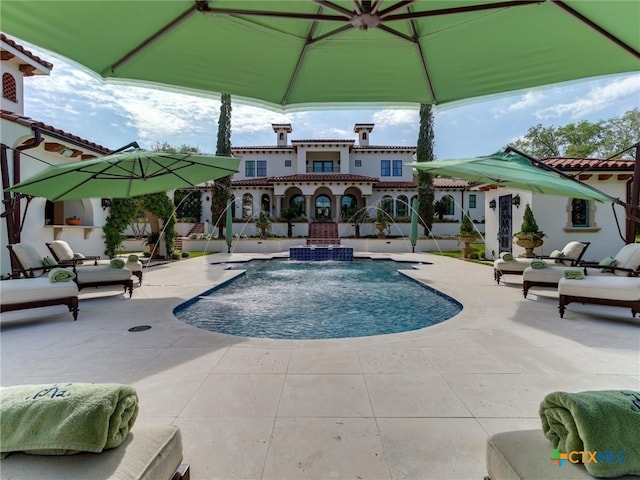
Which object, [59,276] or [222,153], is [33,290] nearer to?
[59,276]

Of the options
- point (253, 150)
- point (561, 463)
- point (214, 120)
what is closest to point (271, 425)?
point (561, 463)

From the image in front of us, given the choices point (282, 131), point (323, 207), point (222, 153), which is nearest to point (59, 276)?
point (222, 153)

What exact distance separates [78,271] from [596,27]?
9584 mm

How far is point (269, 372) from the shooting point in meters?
3.66

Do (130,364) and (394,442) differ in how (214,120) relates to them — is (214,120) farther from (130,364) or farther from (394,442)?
(394,442)

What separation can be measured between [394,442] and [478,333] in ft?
10.4

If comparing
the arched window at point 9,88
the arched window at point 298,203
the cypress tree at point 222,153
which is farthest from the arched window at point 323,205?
the arched window at point 9,88

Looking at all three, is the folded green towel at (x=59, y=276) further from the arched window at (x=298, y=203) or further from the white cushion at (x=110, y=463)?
the arched window at (x=298, y=203)

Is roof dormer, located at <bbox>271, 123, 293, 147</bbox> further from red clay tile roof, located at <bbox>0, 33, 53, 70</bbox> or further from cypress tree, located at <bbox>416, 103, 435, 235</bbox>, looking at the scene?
red clay tile roof, located at <bbox>0, 33, 53, 70</bbox>

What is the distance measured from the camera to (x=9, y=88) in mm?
11977

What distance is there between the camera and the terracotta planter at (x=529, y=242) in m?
12.5

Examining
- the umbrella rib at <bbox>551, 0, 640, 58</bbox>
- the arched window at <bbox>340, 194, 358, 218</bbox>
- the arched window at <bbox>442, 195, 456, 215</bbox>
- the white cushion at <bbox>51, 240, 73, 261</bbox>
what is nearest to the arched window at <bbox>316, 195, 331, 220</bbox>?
the arched window at <bbox>340, 194, 358, 218</bbox>

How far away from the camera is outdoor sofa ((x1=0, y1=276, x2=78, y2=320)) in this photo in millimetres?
5410

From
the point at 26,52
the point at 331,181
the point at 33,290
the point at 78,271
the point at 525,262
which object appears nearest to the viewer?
the point at 33,290
